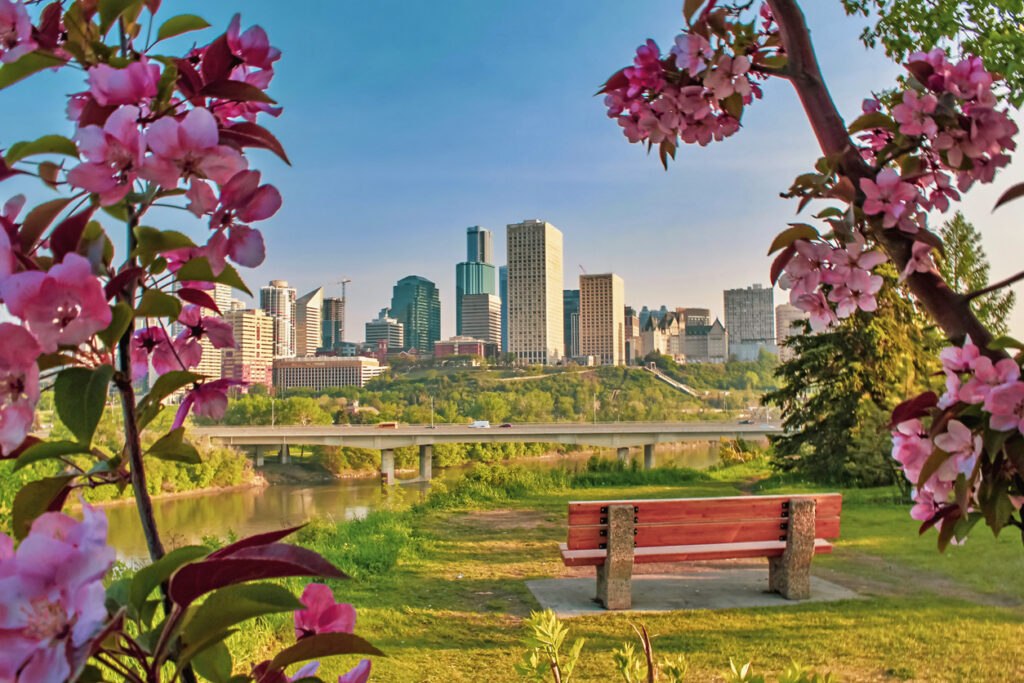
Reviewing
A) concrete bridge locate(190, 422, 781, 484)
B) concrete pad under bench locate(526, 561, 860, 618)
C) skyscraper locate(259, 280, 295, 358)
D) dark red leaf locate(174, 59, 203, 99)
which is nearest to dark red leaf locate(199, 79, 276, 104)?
dark red leaf locate(174, 59, 203, 99)

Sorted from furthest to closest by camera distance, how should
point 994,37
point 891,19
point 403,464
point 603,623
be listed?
point 403,464 → point 603,623 → point 891,19 → point 994,37

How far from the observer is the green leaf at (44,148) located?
51 centimetres

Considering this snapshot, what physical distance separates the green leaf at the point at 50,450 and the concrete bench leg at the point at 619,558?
327 centimetres

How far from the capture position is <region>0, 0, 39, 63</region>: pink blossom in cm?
55

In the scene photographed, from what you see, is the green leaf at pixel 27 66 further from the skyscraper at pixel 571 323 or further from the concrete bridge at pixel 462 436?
the skyscraper at pixel 571 323

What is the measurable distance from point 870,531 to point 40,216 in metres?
6.65

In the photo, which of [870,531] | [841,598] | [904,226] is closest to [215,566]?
[904,226]

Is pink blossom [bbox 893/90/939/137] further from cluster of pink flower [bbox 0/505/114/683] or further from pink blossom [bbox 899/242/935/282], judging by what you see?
cluster of pink flower [bbox 0/505/114/683]

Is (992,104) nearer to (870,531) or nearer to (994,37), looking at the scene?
(994,37)

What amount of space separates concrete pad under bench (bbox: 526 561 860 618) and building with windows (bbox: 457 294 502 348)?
8819 cm

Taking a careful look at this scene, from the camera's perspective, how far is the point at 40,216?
20.9 inches

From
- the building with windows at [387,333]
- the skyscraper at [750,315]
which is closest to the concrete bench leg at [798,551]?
the building with windows at [387,333]

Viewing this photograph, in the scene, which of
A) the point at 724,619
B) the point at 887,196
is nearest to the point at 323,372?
the point at 724,619

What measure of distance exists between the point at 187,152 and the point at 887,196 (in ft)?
2.48
